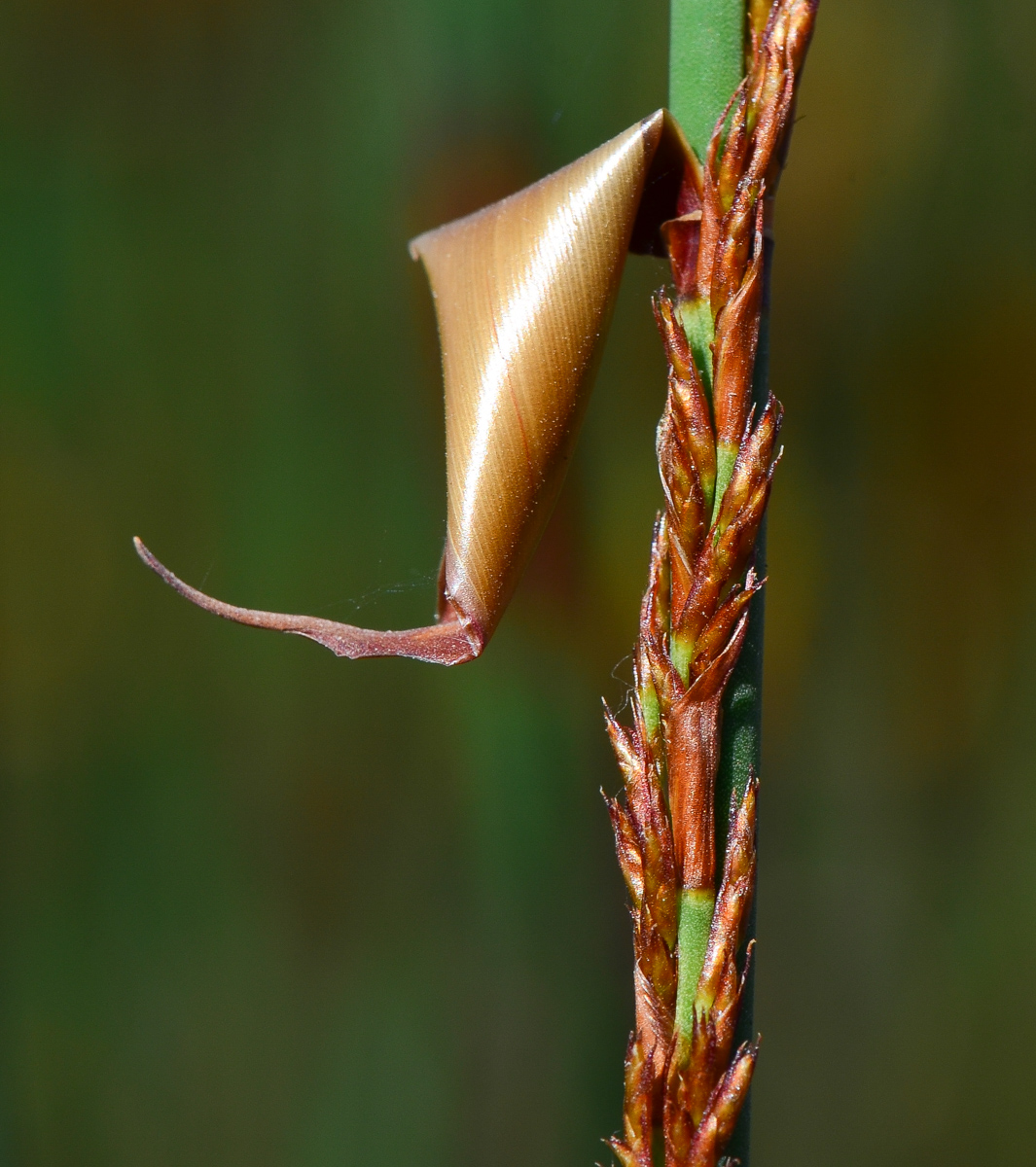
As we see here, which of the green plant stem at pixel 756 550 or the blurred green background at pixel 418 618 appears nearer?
the green plant stem at pixel 756 550

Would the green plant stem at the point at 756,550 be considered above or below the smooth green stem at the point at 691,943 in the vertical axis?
above

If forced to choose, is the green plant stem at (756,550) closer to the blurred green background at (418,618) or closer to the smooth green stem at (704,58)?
the smooth green stem at (704,58)

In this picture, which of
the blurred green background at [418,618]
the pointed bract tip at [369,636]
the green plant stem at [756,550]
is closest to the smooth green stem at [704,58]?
the green plant stem at [756,550]

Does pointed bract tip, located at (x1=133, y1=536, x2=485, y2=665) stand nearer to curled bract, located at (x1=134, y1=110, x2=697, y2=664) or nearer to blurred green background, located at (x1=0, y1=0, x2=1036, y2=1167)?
curled bract, located at (x1=134, y1=110, x2=697, y2=664)

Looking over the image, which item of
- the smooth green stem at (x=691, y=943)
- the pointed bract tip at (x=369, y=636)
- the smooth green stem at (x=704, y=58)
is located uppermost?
the smooth green stem at (x=704, y=58)

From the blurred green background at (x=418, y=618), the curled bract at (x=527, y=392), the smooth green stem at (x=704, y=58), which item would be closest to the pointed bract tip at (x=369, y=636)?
the curled bract at (x=527, y=392)

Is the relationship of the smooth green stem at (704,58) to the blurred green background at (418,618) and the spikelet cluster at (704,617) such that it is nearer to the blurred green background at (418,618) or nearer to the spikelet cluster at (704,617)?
the spikelet cluster at (704,617)

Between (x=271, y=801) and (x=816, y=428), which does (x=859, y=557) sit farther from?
(x=271, y=801)

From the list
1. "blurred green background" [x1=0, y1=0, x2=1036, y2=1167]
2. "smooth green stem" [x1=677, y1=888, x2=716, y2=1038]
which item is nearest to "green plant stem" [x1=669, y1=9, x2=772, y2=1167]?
"smooth green stem" [x1=677, y1=888, x2=716, y2=1038]
